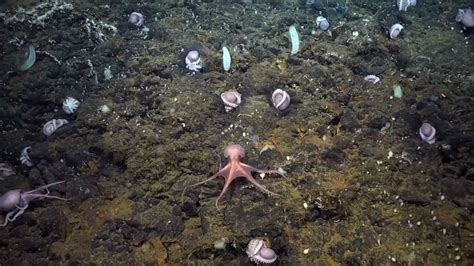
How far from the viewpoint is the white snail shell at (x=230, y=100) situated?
324 centimetres

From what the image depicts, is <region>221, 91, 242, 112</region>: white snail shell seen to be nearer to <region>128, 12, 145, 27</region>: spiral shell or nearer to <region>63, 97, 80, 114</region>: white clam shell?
<region>63, 97, 80, 114</region>: white clam shell

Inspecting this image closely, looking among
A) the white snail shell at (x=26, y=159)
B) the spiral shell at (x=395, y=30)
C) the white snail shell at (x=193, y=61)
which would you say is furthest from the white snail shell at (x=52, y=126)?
the spiral shell at (x=395, y=30)

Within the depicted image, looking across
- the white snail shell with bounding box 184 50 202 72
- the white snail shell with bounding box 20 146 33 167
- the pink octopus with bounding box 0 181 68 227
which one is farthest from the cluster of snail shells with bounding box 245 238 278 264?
the white snail shell with bounding box 20 146 33 167

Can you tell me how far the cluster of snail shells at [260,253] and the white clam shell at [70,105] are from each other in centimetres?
213

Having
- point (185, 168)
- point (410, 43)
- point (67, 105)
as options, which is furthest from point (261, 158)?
point (410, 43)

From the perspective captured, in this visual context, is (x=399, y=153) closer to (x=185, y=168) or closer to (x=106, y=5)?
(x=185, y=168)

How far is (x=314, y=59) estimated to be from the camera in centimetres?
362

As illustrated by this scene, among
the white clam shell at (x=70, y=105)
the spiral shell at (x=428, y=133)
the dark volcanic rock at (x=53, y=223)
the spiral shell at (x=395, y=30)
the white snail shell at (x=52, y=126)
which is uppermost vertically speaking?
the spiral shell at (x=395, y=30)

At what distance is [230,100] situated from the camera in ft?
10.6

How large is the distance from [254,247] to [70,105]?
2205mm

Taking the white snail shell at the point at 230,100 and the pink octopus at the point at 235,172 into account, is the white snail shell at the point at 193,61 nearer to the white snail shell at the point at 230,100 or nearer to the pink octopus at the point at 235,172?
the white snail shell at the point at 230,100

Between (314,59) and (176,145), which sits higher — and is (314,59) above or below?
above

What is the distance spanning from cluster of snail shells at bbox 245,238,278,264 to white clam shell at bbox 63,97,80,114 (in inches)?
84.1

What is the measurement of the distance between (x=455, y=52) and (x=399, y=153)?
1.56 m
